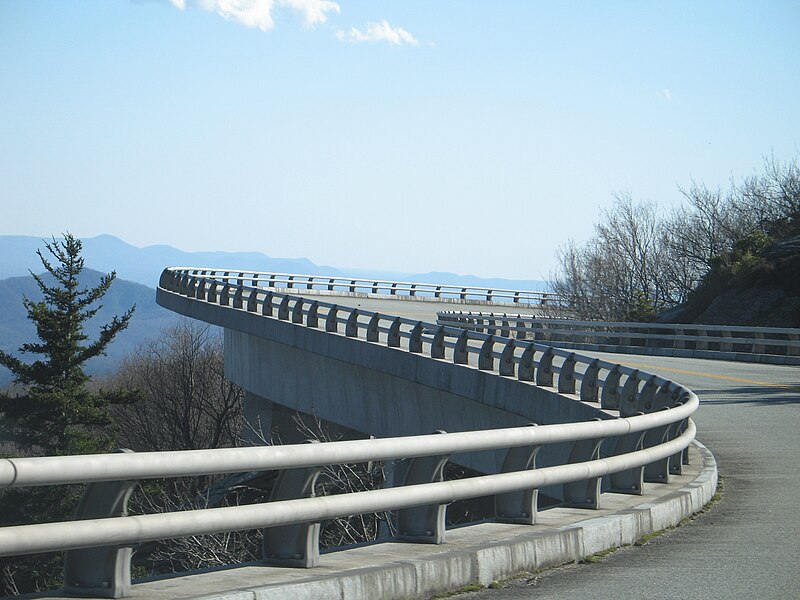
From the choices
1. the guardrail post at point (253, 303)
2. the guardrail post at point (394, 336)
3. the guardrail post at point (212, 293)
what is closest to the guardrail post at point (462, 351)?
the guardrail post at point (394, 336)

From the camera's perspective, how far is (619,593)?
6.96m

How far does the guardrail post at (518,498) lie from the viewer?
27.0 ft

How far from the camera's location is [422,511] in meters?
7.32

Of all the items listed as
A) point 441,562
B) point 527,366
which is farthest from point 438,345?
point 441,562

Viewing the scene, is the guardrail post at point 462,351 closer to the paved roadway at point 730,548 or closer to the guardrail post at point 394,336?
the guardrail post at point 394,336

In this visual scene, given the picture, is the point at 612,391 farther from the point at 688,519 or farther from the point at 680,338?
the point at 680,338

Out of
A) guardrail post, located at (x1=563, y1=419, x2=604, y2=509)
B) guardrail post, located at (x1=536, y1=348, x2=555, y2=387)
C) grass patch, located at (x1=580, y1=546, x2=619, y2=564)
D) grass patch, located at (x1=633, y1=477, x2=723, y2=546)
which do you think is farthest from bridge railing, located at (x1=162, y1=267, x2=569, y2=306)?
grass patch, located at (x1=580, y1=546, x2=619, y2=564)

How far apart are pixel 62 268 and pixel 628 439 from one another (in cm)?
6458

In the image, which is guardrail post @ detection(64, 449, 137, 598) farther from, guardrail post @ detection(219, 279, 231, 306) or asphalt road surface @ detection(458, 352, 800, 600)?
guardrail post @ detection(219, 279, 231, 306)

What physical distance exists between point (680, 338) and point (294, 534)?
34.4 m

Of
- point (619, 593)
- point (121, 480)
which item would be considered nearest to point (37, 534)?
point (121, 480)

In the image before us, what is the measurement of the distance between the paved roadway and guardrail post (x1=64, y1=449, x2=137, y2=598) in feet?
7.10

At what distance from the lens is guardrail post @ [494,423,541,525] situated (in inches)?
324

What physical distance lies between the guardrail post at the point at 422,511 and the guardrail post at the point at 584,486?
7.45 ft
